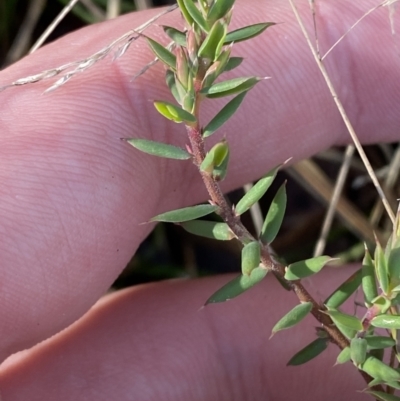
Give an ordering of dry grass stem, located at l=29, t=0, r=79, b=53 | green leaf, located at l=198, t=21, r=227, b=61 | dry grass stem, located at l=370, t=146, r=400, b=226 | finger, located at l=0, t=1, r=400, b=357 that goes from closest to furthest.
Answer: green leaf, located at l=198, t=21, r=227, b=61, finger, located at l=0, t=1, r=400, b=357, dry grass stem, located at l=29, t=0, r=79, b=53, dry grass stem, located at l=370, t=146, r=400, b=226

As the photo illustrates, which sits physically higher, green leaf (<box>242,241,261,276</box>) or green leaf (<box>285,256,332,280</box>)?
green leaf (<box>242,241,261,276</box>)

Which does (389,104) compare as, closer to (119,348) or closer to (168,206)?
(168,206)

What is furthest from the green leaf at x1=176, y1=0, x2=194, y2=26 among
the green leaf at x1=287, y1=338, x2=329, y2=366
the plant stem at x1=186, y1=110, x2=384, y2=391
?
the green leaf at x1=287, y1=338, x2=329, y2=366

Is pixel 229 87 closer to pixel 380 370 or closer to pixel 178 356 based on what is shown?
pixel 380 370

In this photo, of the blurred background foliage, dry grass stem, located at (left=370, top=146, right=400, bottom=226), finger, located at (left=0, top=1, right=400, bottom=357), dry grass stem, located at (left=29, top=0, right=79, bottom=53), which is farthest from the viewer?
the blurred background foliage

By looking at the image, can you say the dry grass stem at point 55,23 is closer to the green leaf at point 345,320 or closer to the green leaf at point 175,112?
the green leaf at point 175,112

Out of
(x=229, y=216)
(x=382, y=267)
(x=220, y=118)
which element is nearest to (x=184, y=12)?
(x=220, y=118)

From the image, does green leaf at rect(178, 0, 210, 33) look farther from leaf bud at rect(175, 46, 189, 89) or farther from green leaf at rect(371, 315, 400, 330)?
green leaf at rect(371, 315, 400, 330)

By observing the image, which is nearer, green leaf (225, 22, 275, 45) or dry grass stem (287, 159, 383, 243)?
green leaf (225, 22, 275, 45)
